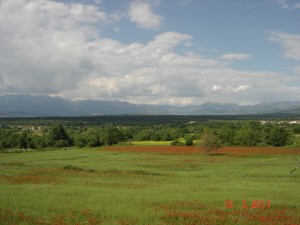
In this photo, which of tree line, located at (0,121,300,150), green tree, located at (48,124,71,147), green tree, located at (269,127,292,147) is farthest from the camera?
green tree, located at (48,124,71,147)

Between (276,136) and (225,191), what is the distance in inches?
3650

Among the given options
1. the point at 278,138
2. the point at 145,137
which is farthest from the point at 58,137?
the point at 278,138

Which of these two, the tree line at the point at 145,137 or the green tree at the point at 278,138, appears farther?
the tree line at the point at 145,137

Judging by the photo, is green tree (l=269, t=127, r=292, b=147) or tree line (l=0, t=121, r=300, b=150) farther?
tree line (l=0, t=121, r=300, b=150)

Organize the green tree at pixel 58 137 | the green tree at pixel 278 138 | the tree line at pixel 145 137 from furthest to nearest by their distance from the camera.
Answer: the green tree at pixel 58 137 < the tree line at pixel 145 137 < the green tree at pixel 278 138

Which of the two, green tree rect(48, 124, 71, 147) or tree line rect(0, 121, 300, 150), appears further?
green tree rect(48, 124, 71, 147)

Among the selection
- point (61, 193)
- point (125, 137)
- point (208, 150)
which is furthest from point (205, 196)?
point (125, 137)

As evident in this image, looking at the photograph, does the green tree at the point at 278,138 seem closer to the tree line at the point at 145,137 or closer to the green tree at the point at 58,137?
the tree line at the point at 145,137

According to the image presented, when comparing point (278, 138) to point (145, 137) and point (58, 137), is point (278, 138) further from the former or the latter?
point (58, 137)

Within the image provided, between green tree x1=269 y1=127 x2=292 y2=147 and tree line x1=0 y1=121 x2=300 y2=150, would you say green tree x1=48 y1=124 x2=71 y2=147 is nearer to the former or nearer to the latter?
tree line x1=0 y1=121 x2=300 y2=150

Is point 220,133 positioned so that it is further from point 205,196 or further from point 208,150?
point 205,196

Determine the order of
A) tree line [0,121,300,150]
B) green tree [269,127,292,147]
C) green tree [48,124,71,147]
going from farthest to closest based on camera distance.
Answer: green tree [48,124,71,147]
tree line [0,121,300,150]
green tree [269,127,292,147]

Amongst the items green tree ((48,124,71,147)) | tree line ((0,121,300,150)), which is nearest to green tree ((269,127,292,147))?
tree line ((0,121,300,150))

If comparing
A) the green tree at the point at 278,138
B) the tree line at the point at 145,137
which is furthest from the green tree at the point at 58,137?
the green tree at the point at 278,138
